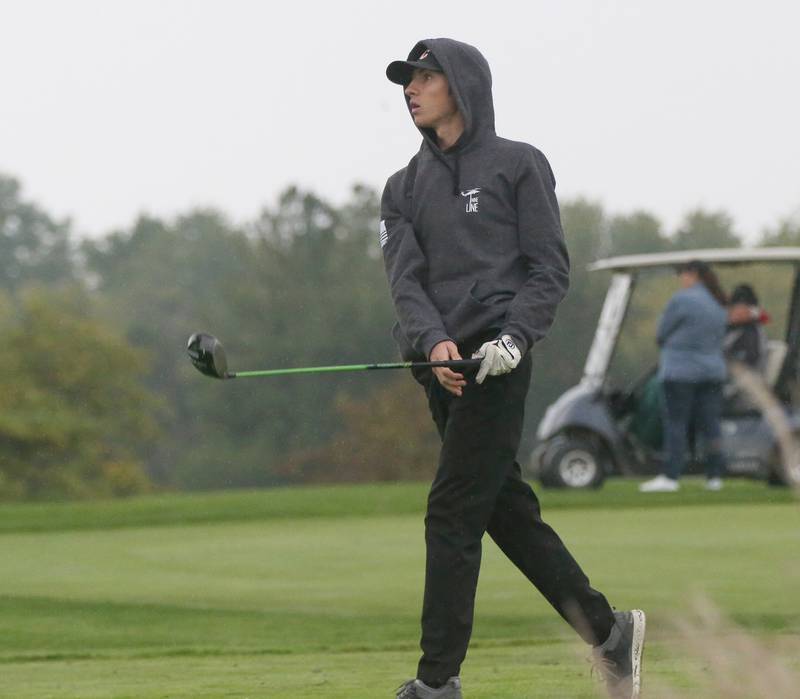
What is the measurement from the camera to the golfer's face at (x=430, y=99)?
474 cm

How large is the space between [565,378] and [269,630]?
5857 cm

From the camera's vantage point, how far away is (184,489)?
75.2m

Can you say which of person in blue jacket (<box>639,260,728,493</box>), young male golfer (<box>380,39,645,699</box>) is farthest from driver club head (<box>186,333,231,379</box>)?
person in blue jacket (<box>639,260,728,493</box>)

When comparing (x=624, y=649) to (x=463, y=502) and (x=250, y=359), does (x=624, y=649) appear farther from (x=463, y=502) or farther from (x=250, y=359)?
(x=250, y=359)

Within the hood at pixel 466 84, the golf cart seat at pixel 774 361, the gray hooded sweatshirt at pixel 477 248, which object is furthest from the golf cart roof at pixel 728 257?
the gray hooded sweatshirt at pixel 477 248

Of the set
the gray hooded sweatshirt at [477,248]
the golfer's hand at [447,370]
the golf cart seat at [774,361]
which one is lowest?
the golf cart seat at [774,361]

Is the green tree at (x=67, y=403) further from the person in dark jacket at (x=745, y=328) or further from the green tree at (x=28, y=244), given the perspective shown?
the green tree at (x=28, y=244)

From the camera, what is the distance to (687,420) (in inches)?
601

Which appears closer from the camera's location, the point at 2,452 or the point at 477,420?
the point at 477,420

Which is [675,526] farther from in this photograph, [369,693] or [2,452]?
[2,452]

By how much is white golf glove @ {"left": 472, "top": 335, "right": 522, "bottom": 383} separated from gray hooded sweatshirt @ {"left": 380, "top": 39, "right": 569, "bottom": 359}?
0.08 m

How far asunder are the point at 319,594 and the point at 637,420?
340 inches

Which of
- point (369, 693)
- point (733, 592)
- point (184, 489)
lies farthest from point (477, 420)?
point (184, 489)

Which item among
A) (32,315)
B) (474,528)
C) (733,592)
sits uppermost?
(474,528)
